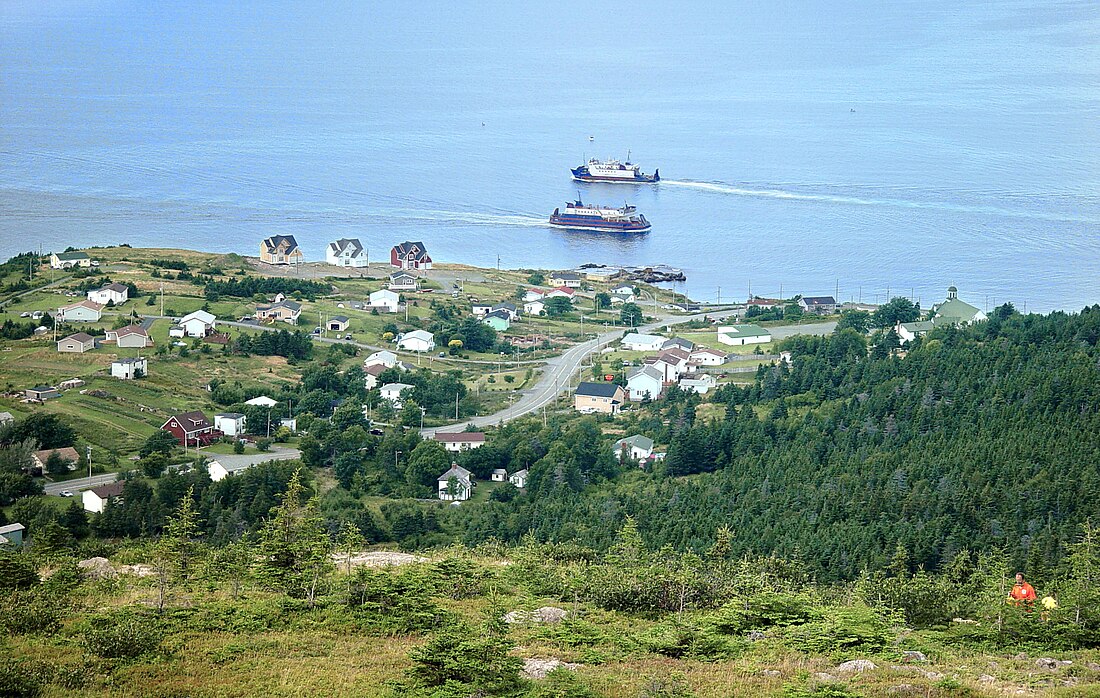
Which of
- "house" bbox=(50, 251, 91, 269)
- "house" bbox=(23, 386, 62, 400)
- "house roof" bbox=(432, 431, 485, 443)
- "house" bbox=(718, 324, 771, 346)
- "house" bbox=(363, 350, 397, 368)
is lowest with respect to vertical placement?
"house roof" bbox=(432, 431, 485, 443)

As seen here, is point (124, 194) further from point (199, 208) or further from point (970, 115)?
point (970, 115)

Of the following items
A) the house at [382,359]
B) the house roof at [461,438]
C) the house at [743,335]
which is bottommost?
the house roof at [461,438]

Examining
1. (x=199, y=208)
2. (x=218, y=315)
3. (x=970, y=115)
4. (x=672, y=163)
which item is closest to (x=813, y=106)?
(x=970, y=115)

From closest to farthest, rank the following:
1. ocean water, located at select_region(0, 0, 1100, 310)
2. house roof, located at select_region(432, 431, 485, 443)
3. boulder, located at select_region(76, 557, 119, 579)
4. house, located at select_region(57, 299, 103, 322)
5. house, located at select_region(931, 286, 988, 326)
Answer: boulder, located at select_region(76, 557, 119, 579), house roof, located at select_region(432, 431, 485, 443), house, located at select_region(57, 299, 103, 322), house, located at select_region(931, 286, 988, 326), ocean water, located at select_region(0, 0, 1100, 310)

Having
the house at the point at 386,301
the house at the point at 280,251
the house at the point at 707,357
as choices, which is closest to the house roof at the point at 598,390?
the house at the point at 707,357

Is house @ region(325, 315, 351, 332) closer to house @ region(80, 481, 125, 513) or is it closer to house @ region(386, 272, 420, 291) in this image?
house @ region(386, 272, 420, 291)

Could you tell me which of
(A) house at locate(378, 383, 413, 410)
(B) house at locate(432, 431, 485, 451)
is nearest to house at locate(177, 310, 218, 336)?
(A) house at locate(378, 383, 413, 410)

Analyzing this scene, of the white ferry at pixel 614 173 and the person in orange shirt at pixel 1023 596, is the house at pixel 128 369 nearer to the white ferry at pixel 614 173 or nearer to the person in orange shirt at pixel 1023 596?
the person in orange shirt at pixel 1023 596
